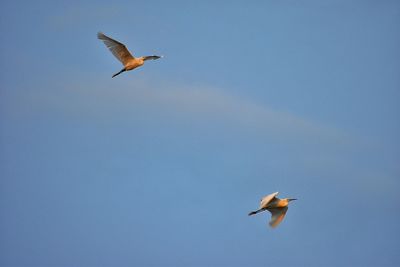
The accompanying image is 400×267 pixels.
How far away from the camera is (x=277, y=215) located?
5447 cm

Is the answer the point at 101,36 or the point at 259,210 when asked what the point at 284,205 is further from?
the point at 101,36

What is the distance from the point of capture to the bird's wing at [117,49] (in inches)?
2120

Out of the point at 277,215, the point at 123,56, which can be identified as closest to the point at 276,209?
the point at 277,215

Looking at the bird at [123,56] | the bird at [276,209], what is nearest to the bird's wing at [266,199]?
the bird at [276,209]

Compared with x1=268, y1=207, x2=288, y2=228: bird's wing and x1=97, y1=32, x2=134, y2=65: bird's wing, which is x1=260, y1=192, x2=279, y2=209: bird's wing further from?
x1=97, y1=32, x2=134, y2=65: bird's wing

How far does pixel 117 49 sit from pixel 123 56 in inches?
36.0

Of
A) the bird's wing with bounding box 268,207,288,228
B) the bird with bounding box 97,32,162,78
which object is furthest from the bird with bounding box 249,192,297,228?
the bird with bounding box 97,32,162,78

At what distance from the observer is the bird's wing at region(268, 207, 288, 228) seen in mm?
54062

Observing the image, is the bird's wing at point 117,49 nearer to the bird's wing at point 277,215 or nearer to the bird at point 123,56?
the bird at point 123,56

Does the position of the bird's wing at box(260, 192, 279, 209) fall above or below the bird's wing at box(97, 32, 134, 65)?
below

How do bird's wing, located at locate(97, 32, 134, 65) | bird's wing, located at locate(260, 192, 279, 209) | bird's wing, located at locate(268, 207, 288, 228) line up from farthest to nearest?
1. bird's wing, located at locate(268, 207, 288, 228)
2. bird's wing, located at locate(97, 32, 134, 65)
3. bird's wing, located at locate(260, 192, 279, 209)

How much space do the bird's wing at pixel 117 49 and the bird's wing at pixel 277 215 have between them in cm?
1163

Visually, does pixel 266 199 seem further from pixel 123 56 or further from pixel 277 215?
pixel 123 56

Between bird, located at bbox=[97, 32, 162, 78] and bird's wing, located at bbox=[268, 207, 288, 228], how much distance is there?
1087 cm
